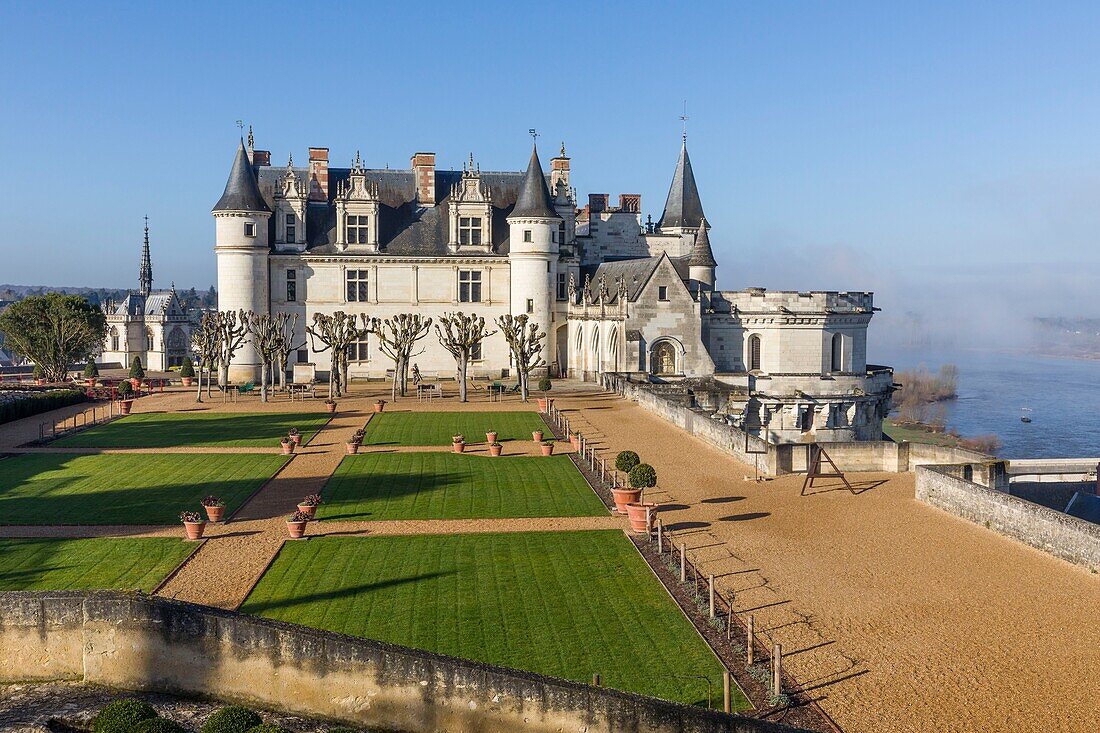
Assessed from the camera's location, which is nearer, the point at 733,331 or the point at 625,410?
the point at 625,410

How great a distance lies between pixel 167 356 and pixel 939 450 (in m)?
63.9

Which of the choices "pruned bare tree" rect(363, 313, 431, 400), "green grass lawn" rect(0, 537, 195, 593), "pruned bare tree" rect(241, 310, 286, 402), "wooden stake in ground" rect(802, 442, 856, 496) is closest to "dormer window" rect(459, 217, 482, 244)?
"pruned bare tree" rect(363, 313, 431, 400)

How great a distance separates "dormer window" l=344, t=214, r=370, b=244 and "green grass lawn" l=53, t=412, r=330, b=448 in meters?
18.0

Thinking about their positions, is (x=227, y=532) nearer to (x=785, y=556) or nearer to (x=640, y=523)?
(x=640, y=523)

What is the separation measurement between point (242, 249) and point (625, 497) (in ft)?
126

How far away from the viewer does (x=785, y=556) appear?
19.1 metres

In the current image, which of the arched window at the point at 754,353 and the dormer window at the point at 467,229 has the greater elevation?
the dormer window at the point at 467,229

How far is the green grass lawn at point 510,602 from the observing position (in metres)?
13.7

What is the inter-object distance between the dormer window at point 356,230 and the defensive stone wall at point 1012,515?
131 ft

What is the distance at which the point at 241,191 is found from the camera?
179ft

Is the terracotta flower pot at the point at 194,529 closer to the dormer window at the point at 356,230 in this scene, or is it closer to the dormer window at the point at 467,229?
the dormer window at the point at 356,230

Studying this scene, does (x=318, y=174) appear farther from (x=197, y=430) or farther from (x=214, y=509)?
(x=214, y=509)

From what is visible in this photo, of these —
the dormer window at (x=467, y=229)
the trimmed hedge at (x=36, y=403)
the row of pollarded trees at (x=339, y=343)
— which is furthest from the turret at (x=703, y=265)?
the trimmed hedge at (x=36, y=403)

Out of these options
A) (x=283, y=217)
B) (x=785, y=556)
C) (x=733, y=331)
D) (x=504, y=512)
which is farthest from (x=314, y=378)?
(x=785, y=556)
